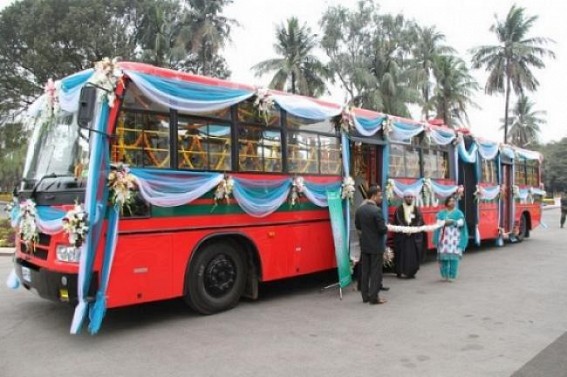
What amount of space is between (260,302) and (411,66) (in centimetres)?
3089

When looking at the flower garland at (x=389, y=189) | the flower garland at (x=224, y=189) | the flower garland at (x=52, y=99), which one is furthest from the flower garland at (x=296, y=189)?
the flower garland at (x=52, y=99)

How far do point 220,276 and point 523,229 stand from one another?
1266cm

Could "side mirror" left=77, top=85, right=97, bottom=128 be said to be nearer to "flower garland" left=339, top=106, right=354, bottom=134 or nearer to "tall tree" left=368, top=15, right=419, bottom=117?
"flower garland" left=339, top=106, right=354, bottom=134

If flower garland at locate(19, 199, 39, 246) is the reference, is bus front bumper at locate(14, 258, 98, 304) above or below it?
below

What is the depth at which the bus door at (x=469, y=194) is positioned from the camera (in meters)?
12.8

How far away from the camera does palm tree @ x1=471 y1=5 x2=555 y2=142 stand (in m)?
34.6

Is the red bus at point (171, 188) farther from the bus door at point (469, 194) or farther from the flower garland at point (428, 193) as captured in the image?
the bus door at point (469, 194)

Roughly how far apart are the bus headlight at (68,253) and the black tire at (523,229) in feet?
45.9

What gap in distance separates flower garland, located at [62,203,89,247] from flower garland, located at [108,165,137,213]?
379 millimetres

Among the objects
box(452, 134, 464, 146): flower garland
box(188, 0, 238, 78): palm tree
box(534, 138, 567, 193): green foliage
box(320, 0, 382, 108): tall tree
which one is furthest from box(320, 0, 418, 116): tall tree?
box(534, 138, 567, 193): green foliage

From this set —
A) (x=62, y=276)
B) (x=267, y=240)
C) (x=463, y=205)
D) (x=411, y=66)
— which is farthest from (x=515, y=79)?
(x=62, y=276)

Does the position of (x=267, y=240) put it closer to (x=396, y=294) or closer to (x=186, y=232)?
(x=186, y=232)

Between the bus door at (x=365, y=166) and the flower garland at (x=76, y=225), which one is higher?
the bus door at (x=365, y=166)

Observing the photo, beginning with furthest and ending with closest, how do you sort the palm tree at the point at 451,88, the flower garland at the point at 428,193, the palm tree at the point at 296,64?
the palm tree at the point at 451,88, the palm tree at the point at 296,64, the flower garland at the point at 428,193
